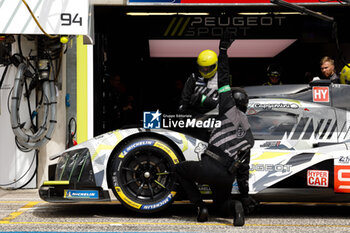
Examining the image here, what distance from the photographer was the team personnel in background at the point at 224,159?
540 centimetres

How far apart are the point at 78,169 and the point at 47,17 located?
139 inches

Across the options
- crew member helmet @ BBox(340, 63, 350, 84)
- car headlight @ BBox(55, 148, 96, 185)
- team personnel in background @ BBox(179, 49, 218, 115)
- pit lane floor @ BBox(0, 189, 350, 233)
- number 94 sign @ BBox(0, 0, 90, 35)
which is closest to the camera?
pit lane floor @ BBox(0, 189, 350, 233)

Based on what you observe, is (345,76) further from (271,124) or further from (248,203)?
(248,203)

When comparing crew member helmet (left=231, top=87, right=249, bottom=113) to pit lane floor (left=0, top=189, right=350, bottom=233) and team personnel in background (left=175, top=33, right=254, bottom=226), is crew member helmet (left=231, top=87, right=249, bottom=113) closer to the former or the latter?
team personnel in background (left=175, top=33, right=254, bottom=226)

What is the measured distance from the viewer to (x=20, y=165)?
886 cm

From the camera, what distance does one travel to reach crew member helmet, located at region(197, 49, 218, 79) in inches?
229

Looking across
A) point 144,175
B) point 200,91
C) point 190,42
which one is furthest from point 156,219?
point 190,42

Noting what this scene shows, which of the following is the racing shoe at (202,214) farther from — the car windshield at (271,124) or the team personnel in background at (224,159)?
the car windshield at (271,124)

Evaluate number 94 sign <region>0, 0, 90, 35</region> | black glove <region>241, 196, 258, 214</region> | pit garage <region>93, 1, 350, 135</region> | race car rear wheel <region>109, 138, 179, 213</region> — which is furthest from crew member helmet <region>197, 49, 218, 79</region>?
pit garage <region>93, 1, 350, 135</region>

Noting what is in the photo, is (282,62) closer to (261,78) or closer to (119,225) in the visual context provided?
(261,78)

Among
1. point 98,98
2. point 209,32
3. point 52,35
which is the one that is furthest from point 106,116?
point 209,32

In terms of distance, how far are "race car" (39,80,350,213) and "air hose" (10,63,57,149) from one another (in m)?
2.82

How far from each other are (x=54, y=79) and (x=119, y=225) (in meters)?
4.33

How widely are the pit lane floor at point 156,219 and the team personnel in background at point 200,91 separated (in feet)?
4.05
